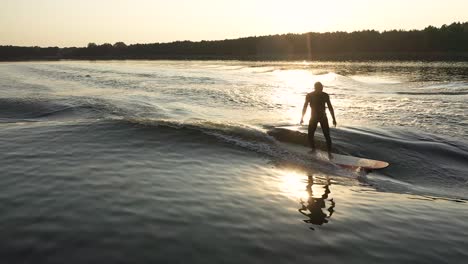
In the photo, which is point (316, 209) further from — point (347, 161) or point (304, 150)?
point (304, 150)

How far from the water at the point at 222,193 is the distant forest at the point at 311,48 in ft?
301

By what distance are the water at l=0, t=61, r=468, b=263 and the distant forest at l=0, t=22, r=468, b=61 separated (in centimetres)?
9184

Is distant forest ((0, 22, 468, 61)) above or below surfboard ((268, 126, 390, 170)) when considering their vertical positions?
above

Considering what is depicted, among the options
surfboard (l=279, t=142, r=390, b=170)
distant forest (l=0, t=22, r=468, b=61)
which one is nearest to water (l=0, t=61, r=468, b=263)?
surfboard (l=279, t=142, r=390, b=170)

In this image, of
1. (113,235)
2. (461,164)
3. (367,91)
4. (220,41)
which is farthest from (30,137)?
(220,41)

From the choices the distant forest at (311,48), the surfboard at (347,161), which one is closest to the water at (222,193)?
the surfboard at (347,161)

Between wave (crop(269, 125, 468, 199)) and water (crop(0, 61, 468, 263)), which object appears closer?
water (crop(0, 61, 468, 263))

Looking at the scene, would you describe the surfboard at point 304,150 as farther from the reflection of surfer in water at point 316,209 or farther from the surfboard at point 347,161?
the reflection of surfer in water at point 316,209

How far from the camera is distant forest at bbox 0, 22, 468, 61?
11400 centimetres

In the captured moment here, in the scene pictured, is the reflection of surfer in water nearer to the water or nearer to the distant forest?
the water

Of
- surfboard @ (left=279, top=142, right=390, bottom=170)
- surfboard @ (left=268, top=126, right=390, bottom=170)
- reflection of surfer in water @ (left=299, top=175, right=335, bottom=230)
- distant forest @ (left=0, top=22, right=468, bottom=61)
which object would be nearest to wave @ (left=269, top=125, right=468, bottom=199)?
surfboard @ (left=268, top=126, right=390, bottom=170)

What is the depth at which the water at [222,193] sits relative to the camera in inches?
326

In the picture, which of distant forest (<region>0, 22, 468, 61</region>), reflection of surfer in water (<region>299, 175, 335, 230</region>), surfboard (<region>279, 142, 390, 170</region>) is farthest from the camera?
distant forest (<region>0, 22, 468, 61</region>)

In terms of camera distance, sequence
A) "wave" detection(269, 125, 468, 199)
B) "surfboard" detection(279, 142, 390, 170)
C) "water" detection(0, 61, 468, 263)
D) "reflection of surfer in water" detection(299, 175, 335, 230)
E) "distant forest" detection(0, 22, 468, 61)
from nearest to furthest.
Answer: "water" detection(0, 61, 468, 263) → "reflection of surfer in water" detection(299, 175, 335, 230) → "wave" detection(269, 125, 468, 199) → "surfboard" detection(279, 142, 390, 170) → "distant forest" detection(0, 22, 468, 61)
